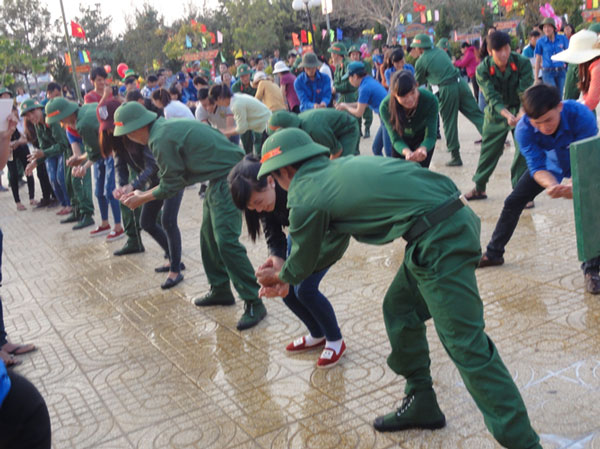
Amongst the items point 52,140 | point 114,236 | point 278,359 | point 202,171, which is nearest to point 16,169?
point 52,140

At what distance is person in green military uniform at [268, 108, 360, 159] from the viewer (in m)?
4.84

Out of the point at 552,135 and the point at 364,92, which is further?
the point at 364,92

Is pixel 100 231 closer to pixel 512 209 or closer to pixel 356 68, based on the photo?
pixel 356 68

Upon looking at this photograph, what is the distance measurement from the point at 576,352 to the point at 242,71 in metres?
9.87

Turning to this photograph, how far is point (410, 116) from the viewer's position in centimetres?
609

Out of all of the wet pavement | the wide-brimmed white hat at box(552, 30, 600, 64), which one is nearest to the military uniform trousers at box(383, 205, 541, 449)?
the wet pavement

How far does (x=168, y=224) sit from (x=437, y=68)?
4.69m

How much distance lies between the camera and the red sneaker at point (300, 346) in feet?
14.0

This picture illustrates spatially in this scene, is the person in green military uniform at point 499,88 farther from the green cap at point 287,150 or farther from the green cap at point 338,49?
the green cap at point 338,49

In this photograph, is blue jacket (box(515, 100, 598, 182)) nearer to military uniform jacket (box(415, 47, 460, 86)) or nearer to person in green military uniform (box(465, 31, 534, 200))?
person in green military uniform (box(465, 31, 534, 200))

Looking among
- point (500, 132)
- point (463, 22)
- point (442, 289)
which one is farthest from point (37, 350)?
point (463, 22)

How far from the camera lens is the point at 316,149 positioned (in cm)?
279

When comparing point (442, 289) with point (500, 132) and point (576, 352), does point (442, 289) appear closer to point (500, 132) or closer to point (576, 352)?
point (576, 352)

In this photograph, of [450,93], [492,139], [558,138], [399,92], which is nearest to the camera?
[558,138]
